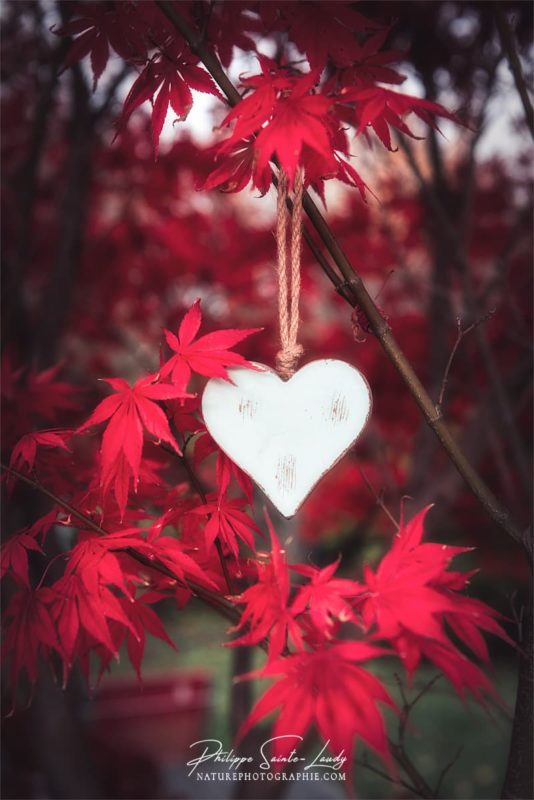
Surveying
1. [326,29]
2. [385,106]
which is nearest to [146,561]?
[385,106]

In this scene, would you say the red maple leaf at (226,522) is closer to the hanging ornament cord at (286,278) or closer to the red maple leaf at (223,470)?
the red maple leaf at (223,470)

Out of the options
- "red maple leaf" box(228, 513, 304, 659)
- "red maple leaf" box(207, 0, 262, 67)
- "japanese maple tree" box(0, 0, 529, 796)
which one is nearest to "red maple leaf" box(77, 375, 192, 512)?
"japanese maple tree" box(0, 0, 529, 796)

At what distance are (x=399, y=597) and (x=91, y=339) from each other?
364 centimetres

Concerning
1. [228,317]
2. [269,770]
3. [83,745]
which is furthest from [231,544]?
[228,317]

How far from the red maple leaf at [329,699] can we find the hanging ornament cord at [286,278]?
0.47 metres

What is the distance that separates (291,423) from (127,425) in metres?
0.27

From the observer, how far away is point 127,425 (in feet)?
3.73

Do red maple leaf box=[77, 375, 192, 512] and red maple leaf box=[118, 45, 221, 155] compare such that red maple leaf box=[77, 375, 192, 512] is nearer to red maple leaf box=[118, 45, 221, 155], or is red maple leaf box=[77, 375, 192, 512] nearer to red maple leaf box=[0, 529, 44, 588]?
red maple leaf box=[0, 529, 44, 588]

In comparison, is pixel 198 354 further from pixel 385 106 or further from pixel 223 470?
pixel 385 106

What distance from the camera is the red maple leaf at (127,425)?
1116 millimetres

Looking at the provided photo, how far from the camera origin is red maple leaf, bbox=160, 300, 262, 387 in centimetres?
114

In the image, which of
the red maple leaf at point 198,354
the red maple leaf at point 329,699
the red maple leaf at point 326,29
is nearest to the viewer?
the red maple leaf at point 329,699

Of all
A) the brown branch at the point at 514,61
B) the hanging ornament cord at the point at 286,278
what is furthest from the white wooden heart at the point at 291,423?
the brown branch at the point at 514,61

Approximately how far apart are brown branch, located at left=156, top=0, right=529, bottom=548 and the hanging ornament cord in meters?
0.05
